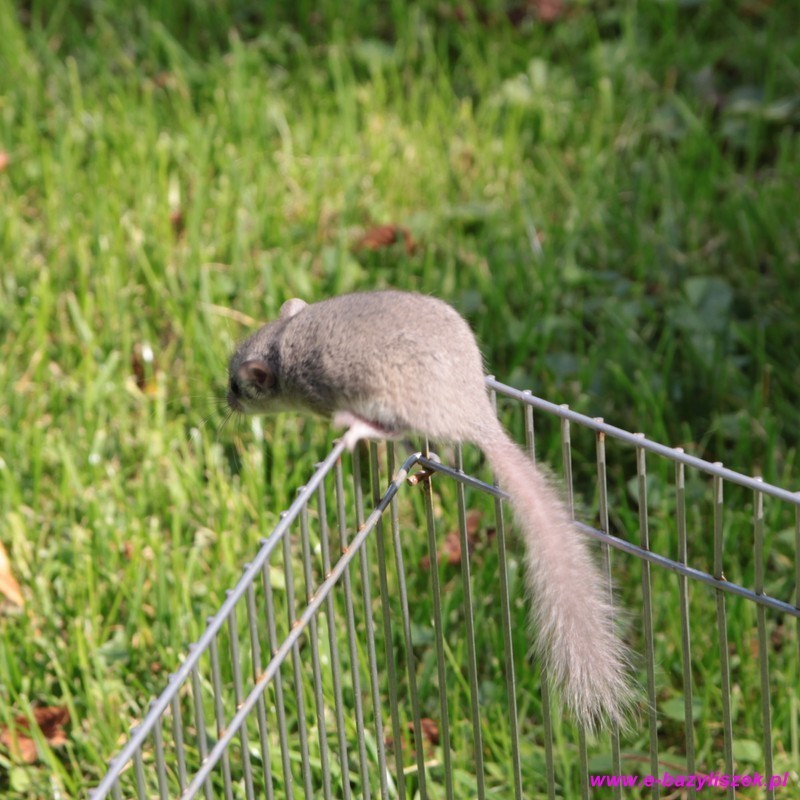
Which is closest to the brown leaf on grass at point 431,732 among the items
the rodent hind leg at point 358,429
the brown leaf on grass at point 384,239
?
the rodent hind leg at point 358,429

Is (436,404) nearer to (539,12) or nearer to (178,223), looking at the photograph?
(178,223)

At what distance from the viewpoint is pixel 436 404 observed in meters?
1.81

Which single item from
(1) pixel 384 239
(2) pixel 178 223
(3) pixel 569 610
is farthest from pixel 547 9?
(3) pixel 569 610

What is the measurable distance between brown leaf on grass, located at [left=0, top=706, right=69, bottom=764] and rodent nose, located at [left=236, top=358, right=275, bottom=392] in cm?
68

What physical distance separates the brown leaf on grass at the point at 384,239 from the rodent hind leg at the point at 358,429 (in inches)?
61.3

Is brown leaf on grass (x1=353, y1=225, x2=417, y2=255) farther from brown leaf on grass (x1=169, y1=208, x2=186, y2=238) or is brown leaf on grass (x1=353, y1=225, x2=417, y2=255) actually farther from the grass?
brown leaf on grass (x1=169, y1=208, x2=186, y2=238)

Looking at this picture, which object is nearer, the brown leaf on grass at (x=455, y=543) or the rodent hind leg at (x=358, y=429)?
the rodent hind leg at (x=358, y=429)

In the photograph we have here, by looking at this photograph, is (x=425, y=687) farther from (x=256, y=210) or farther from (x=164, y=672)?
(x=256, y=210)

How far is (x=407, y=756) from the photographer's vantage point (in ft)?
7.50

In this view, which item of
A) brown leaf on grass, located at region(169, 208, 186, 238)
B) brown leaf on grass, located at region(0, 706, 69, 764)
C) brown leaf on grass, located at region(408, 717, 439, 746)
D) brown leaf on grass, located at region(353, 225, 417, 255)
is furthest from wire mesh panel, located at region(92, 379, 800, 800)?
brown leaf on grass, located at region(169, 208, 186, 238)

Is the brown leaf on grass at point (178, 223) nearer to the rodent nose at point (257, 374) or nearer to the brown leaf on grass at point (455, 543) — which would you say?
the brown leaf on grass at point (455, 543)

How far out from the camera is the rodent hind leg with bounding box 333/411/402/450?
5.57 ft

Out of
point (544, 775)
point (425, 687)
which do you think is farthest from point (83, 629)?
point (544, 775)

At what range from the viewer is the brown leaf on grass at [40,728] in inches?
88.7
